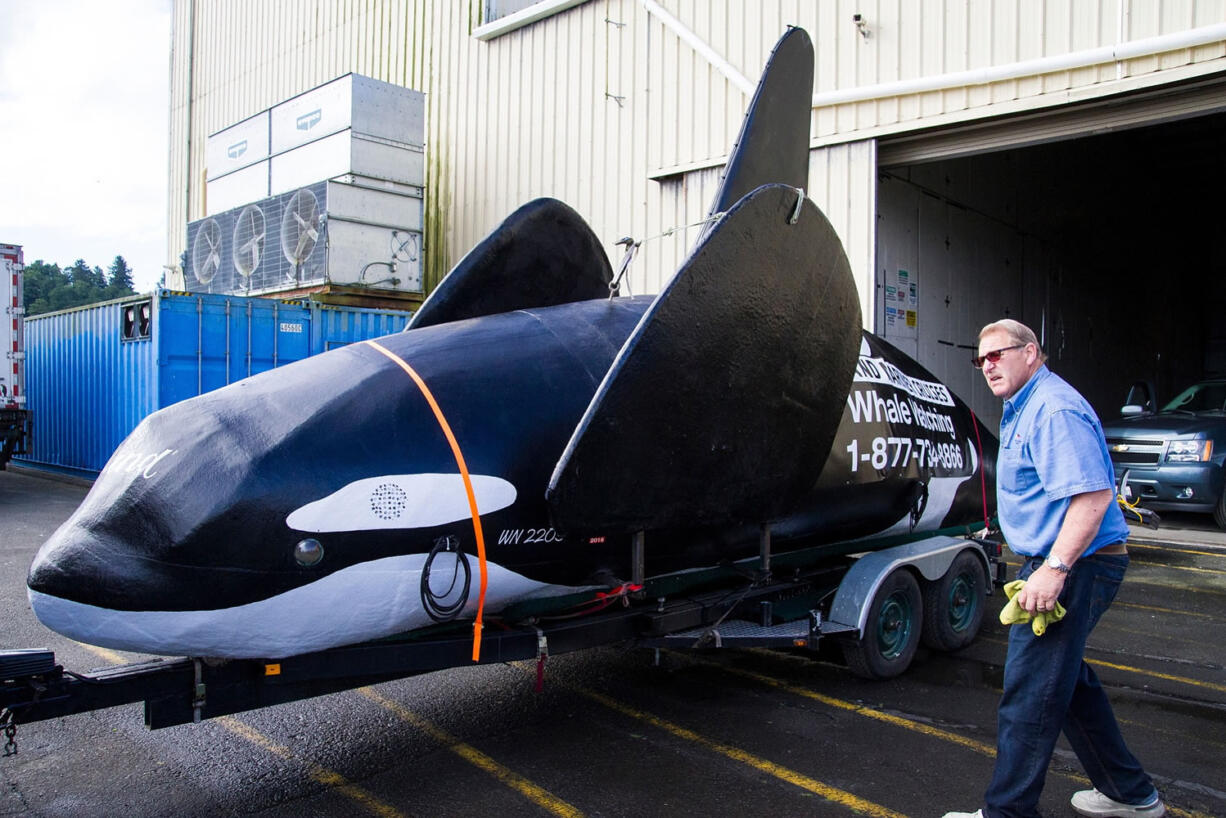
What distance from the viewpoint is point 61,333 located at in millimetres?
17266

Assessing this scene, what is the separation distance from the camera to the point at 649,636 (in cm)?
446

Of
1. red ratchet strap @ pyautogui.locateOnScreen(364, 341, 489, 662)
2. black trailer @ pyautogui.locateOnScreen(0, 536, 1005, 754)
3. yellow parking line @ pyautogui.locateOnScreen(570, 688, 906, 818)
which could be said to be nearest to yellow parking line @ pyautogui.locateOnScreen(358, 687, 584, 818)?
black trailer @ pyautogui.locateOnScreen(0, 536, 1005, 754)

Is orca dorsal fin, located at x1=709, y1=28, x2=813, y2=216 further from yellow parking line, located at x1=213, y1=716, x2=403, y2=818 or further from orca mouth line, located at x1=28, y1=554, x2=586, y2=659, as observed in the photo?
yellow parking line, located at x1=213, y1=716, x2=403, y2=818

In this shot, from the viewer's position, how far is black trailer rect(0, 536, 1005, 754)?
3209 millimetres

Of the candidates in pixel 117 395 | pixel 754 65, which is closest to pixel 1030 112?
pixel 754 65

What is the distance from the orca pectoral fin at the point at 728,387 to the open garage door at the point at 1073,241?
7.38 m

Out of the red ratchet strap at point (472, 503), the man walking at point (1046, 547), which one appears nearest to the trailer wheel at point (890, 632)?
the man walking at point (1046, 547)

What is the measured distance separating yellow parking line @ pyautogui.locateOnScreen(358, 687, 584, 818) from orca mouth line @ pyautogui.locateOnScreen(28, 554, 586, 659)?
2.75ft

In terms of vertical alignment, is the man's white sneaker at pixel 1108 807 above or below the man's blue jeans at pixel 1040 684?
below

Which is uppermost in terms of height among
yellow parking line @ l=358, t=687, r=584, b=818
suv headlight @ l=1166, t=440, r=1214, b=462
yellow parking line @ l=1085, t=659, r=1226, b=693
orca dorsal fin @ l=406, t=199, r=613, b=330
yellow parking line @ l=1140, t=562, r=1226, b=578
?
orca dorsal fin @ l=406, t=199, r=613, b=330

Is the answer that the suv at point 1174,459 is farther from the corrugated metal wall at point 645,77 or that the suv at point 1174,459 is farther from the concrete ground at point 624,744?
the concrete ground at point 624,744

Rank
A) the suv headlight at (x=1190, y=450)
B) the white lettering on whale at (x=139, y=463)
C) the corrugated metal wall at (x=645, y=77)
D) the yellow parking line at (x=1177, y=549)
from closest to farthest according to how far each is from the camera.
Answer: the white lettering on whale at (x=139, y=463), the corrugated metal wall at (x=645, y=77), the yellow parking line at (x=1177, y=549), the suv headlight at (x=1190, y=450)

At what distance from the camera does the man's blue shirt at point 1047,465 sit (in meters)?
3.23

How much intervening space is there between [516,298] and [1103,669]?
14.4ft
